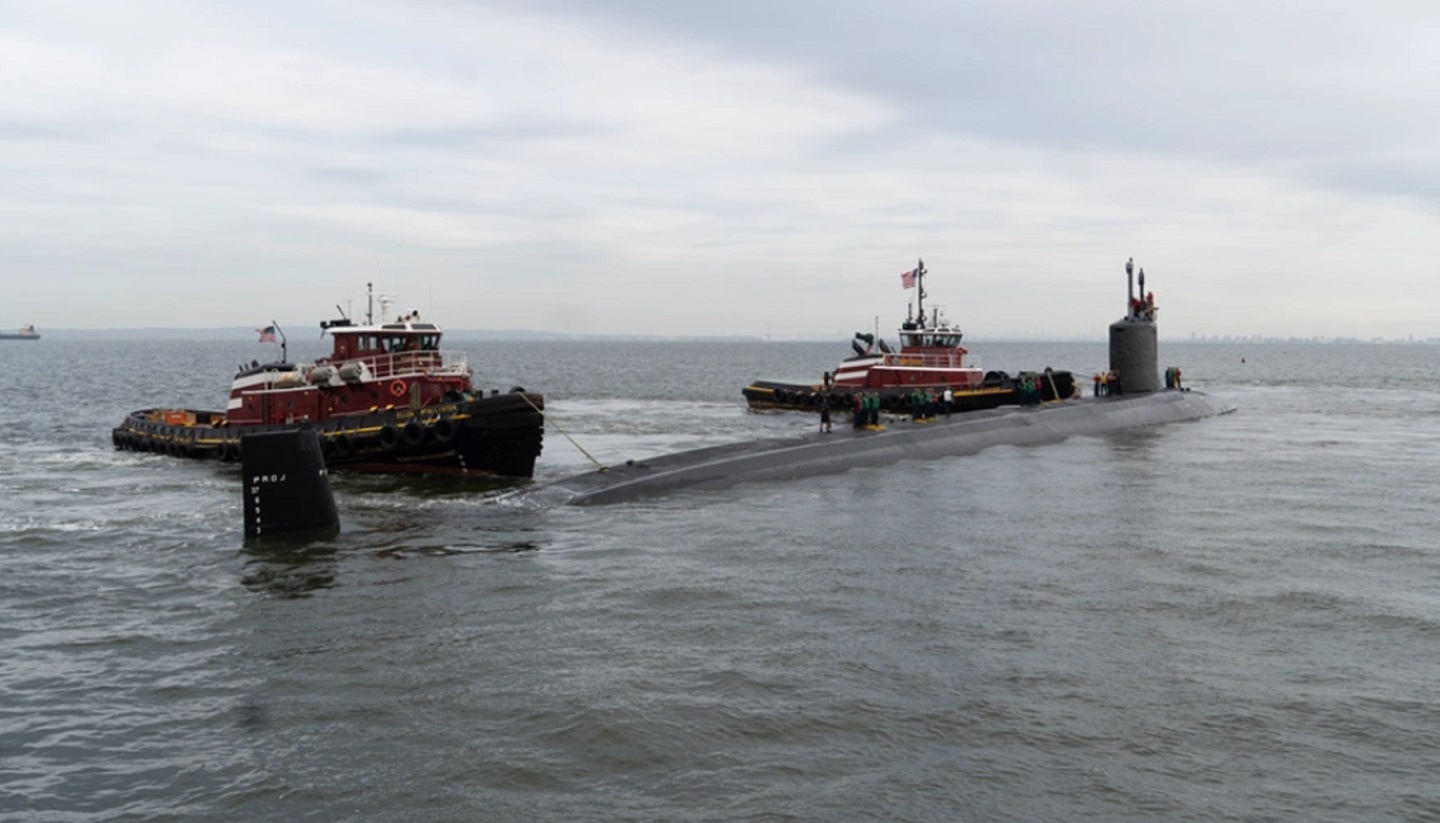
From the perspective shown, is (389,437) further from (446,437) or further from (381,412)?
(446,437)

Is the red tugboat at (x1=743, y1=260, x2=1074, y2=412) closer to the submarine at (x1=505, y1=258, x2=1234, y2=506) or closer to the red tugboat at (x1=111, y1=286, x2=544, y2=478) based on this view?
the submarine at (x1=505, y1=258, x2=1234, y2=506)

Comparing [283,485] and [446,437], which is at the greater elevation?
[446,437]

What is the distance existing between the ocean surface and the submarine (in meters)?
1.18

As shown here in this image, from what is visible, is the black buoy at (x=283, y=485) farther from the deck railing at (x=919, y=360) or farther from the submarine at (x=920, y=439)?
the deck railing at (x=919, y=360)

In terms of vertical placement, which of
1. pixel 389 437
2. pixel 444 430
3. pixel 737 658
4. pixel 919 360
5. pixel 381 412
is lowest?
pixel 737 658

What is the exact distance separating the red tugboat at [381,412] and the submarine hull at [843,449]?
144 inches

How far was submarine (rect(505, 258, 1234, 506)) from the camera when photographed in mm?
26359

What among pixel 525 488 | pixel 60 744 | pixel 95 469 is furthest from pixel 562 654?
pixel 95 469

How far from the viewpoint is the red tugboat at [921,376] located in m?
53.2

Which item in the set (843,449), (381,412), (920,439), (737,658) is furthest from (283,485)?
(920,439)

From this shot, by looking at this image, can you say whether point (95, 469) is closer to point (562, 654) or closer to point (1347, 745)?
point (562, 654)

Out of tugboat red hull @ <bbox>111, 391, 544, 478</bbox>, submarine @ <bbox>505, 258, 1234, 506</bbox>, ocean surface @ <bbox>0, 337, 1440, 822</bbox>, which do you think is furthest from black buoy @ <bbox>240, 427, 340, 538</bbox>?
tugboat red hull @ <bbox>111, 391, 544, 478</bbox>

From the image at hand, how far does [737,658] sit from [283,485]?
37.3 ft

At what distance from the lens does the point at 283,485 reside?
2108cm
